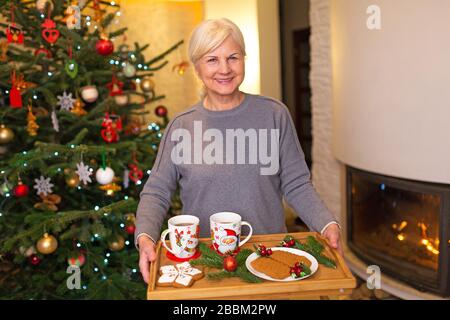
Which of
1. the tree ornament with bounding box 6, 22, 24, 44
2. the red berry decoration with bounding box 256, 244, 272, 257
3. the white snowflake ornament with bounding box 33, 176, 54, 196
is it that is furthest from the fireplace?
the tree ornament with bounding box 6, 22, 24, 44

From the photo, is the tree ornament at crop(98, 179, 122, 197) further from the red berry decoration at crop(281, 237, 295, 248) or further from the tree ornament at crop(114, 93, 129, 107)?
the red berry decoration at crop(281, 237, 295, 248)

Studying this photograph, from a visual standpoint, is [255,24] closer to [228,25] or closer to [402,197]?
[402,197]

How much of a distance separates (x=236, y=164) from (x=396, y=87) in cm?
152

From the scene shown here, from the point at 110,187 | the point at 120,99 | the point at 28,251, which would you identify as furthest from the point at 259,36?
the point at 28,251

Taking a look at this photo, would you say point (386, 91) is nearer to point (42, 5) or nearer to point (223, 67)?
point (223, 67)

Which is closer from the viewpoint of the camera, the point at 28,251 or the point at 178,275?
the point at 178,275

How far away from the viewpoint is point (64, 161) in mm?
2131

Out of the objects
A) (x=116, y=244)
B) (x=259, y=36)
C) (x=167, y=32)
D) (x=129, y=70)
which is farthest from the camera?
(x=167, y=32)

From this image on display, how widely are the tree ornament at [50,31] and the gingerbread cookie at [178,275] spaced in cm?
153

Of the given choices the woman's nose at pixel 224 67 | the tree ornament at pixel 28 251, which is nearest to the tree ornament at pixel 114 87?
the tree ornament at pixel 28 251

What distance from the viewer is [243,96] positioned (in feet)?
4.53

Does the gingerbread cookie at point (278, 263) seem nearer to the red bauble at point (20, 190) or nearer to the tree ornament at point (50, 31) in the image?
the red bauble at point (20, 190)

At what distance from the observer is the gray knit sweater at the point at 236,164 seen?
1318mm

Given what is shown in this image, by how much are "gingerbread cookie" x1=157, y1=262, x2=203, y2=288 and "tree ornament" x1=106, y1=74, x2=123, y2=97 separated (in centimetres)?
156
